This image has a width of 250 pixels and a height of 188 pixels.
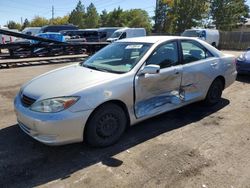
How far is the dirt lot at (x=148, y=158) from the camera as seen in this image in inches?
122

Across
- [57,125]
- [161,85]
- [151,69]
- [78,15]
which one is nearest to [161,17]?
[78,15]

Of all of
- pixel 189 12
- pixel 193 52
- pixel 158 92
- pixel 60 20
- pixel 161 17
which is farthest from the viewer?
pixel 60 20

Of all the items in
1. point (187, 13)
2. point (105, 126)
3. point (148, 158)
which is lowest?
point (148, 158)

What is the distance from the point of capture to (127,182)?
3.07m

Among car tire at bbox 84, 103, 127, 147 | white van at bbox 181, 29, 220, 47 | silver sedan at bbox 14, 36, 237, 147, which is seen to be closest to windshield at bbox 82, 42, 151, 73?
silver sedan at bbox 14, 36, 237, 147

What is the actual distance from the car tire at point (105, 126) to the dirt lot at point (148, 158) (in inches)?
5.2

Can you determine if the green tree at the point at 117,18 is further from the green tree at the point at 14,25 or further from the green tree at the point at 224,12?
the green tree at the point at 14,25

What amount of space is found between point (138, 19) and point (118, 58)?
181 feet

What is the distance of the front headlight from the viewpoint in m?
3.39

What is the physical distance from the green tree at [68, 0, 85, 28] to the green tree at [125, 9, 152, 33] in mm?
15608

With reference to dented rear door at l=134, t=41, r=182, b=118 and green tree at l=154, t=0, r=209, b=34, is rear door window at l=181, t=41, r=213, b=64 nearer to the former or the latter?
dented rear door at l=134, t=41, r=182, b=118

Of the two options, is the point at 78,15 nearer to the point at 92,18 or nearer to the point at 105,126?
the point at 92,18

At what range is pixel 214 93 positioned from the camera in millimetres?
5633

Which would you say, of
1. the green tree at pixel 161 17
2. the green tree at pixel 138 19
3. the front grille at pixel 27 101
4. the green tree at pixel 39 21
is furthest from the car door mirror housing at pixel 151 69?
the green tree at pixel 39 21
